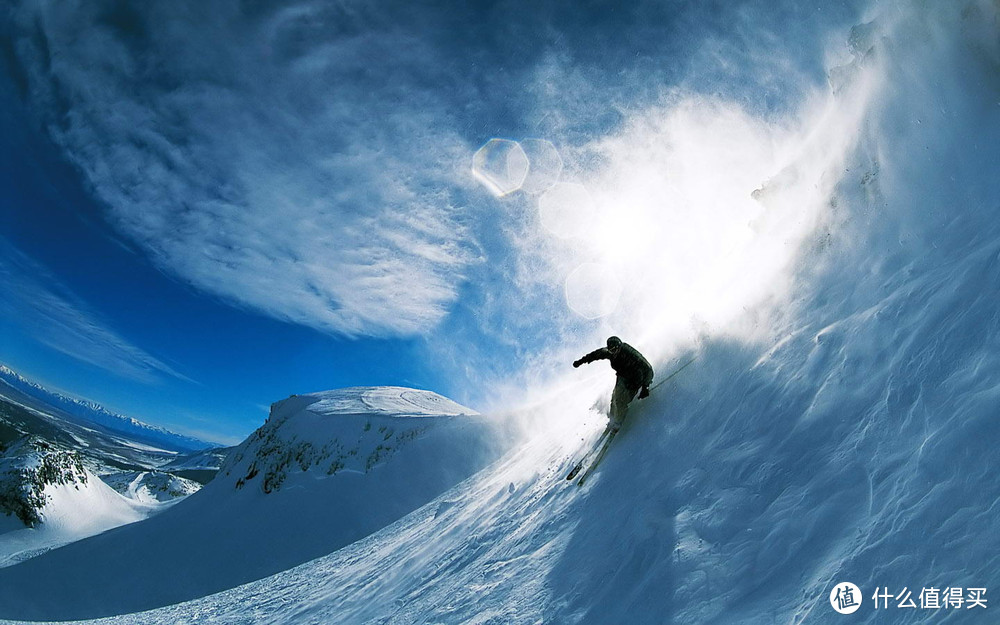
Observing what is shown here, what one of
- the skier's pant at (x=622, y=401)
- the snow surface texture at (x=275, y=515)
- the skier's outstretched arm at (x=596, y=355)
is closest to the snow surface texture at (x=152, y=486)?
the snow surface texture at (x=275, y=515)

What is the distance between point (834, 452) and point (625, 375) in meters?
4.53

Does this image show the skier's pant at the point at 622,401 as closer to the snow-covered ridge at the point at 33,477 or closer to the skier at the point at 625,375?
the skier at the point at 625,375

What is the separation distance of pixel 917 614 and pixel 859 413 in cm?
225

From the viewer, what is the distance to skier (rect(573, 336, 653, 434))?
8.95 m

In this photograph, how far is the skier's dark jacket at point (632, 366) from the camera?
8.93m

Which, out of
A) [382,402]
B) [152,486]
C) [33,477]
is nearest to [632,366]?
[382,402]

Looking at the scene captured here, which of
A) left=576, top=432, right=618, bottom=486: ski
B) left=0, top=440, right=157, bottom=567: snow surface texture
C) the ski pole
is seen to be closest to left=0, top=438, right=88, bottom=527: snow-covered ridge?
left=0, top=440, right=157, bottom=567: snow surface texture

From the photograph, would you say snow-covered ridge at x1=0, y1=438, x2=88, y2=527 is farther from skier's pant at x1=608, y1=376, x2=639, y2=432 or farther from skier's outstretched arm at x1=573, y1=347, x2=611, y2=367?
skier's pant at x1=608, y1=376, x2=639, y2=432

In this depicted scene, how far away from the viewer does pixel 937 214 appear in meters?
6.40

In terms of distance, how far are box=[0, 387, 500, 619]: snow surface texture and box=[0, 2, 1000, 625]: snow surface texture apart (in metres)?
15.1

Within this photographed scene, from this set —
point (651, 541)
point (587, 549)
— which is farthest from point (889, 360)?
point (587, 549)

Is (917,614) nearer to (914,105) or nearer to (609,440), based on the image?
(609,440)

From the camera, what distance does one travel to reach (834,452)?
4676 mm

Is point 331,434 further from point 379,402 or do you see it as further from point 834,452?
point 834,452
